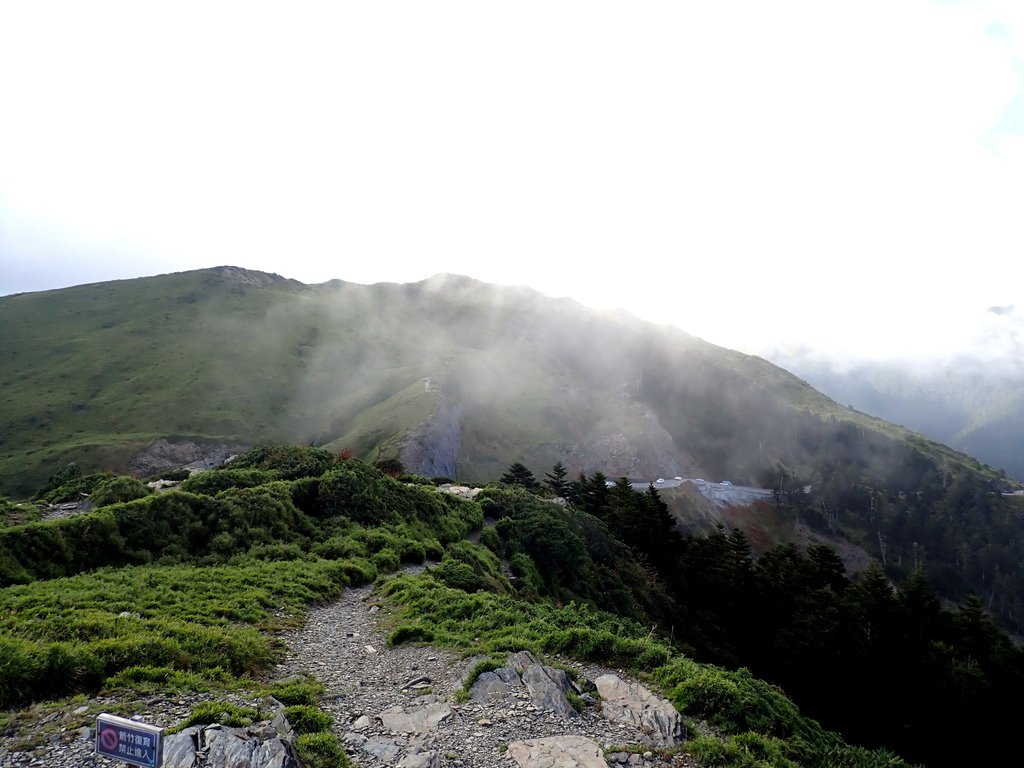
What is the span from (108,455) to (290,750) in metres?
114

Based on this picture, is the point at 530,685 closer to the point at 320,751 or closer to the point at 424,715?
the point at 424,715

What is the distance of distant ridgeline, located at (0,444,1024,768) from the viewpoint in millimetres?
11117

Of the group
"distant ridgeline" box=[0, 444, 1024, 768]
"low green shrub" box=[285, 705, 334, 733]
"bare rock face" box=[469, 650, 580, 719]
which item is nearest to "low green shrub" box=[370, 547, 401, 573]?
"distant ridgeline" box=[0, 444, 1024, 768]

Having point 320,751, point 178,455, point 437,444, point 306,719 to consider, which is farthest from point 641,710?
point 178,455

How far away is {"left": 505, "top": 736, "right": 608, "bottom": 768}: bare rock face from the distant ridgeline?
1.89 meters

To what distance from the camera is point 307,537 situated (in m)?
25.0

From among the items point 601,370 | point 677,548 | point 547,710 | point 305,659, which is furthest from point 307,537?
point 601,370

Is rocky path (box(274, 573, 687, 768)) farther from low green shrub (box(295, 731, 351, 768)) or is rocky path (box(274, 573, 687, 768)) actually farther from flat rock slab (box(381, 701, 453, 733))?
low green shrub (box(295, 731, 351, 768))

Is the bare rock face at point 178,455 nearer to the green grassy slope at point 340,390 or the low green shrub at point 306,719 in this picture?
the green grassy slope at point 340,390

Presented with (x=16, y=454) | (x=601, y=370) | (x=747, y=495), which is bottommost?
(x=747, y=495)

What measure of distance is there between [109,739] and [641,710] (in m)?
9.05

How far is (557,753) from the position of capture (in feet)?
31.0

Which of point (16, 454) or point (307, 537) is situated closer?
point (307, 537)

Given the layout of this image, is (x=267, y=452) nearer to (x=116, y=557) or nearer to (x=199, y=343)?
(x=116, y=557)
